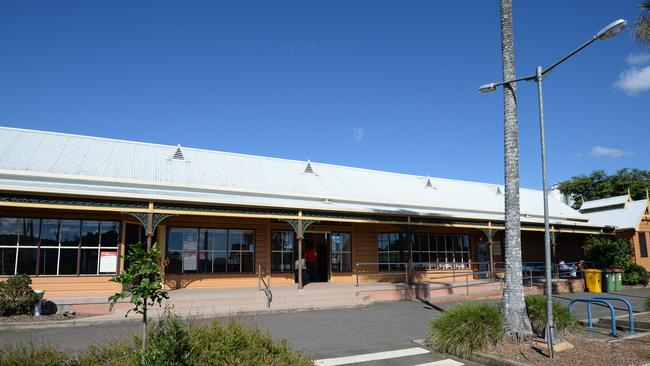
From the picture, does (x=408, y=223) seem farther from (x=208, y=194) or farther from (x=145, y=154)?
(x=145, y=154)

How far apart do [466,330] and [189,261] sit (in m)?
11.8

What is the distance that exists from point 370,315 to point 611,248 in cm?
1500

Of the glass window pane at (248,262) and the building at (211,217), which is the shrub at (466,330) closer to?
the building at (211,217)

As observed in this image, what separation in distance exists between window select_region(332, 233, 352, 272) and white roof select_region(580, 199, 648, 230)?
58.2 feet

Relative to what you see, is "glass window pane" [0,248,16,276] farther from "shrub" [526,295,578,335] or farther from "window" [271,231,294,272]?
"shrub" [526,295,578,335]

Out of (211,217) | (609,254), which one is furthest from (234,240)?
(609,254)

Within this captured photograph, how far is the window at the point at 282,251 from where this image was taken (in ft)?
64.4

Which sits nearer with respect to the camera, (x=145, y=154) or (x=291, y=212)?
(x=291, y=212)

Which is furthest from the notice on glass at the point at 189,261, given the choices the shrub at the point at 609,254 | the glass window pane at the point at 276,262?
the shrub at the point at 609,254

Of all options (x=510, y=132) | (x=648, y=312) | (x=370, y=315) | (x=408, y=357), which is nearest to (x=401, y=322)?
(x=370, y=315)

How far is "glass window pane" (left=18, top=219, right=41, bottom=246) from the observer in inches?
598

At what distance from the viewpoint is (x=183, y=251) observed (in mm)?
17859

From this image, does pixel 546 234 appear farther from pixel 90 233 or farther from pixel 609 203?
pixel 609 203

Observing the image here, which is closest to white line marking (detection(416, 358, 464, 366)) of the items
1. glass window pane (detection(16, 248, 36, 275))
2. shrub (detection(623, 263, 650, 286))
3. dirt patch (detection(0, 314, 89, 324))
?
dirt patch (detection(0, 314, 89, 324))
